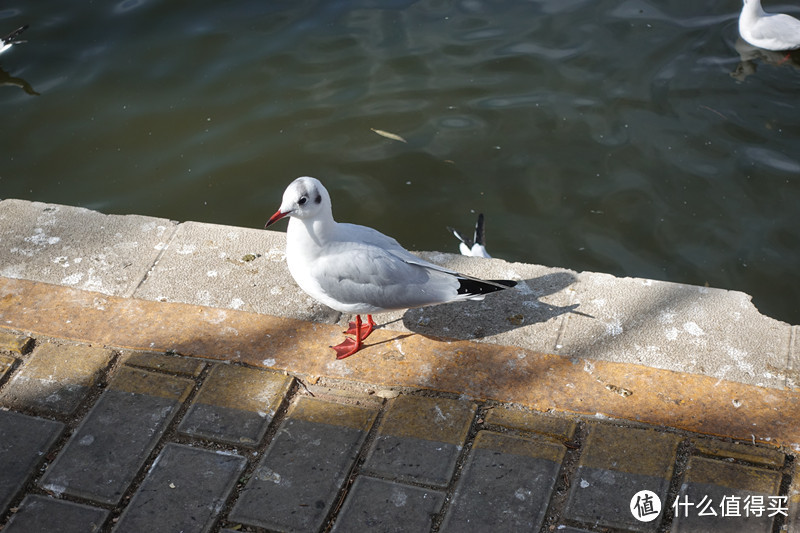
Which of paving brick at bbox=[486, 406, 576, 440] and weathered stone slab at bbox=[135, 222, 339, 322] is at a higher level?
weathered stone slab at bbox=[135, 222, 339, 322]

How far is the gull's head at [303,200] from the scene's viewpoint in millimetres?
2805

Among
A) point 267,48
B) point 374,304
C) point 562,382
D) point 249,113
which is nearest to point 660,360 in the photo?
point 562,382

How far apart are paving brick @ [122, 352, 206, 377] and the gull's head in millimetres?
622

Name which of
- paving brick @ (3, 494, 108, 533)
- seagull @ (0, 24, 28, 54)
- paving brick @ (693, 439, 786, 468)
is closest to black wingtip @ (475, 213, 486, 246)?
paving brick @ (693, 439, 786, 468)

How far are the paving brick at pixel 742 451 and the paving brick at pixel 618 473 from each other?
0.31 feet

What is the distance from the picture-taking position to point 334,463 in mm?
2584

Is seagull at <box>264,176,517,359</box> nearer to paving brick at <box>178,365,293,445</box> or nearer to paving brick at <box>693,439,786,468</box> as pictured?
paving brick at <box>178,365,293,445</box>

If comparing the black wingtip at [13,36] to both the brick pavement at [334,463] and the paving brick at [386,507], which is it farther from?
the paving brick at [386,507]

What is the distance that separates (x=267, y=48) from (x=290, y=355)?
4343 mm

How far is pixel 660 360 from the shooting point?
115 inches

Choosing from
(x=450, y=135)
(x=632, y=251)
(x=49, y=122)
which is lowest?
(x=632, y=251)

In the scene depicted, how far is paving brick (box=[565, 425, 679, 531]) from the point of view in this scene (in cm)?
240

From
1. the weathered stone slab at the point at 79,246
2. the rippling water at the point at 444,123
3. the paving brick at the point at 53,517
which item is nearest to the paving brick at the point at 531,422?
the paving brick at the point at 53,517

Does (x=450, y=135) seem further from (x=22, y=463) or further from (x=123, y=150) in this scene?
(x=22, y=463)
